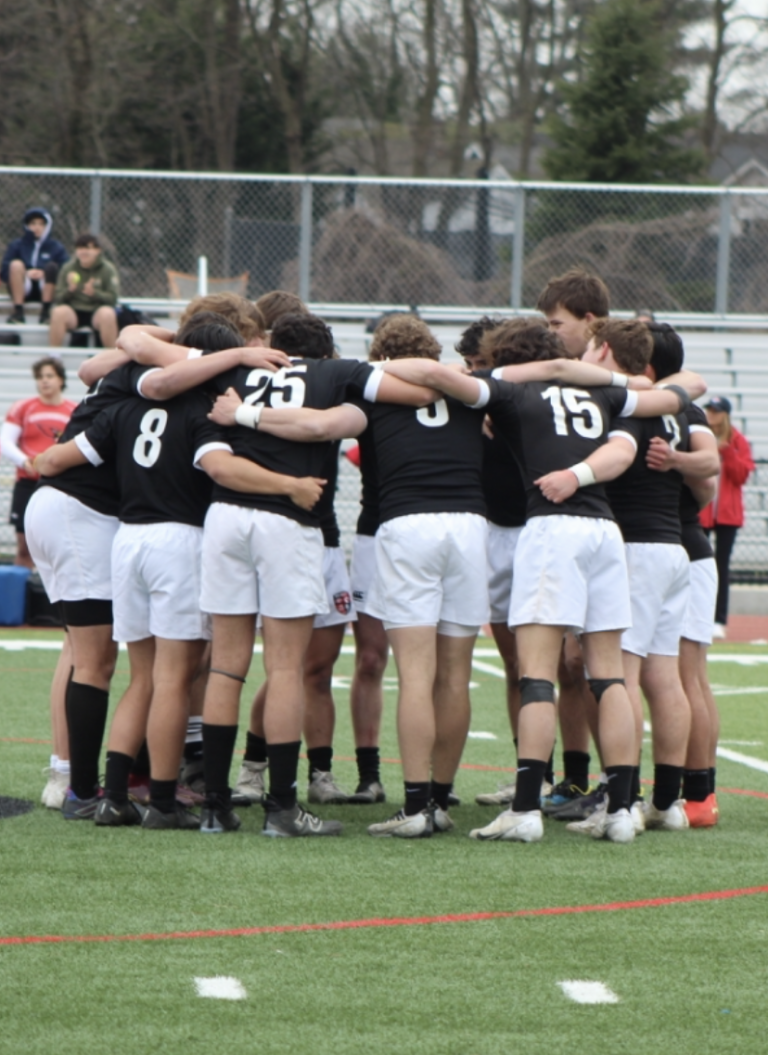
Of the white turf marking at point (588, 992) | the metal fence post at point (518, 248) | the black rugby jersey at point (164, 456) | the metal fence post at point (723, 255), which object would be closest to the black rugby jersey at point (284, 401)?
the black rugby jersey at point (164, 456)

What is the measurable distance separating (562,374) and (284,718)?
5.30 ft

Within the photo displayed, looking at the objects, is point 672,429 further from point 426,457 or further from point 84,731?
point 84,731

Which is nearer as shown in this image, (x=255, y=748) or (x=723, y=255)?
(x=255, y=748)

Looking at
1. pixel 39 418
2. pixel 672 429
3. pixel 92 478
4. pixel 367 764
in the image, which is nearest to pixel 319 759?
pixel 367 764

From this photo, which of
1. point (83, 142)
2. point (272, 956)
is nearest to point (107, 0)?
point (83, 142)

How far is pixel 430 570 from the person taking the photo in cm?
555

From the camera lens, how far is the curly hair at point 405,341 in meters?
5.80

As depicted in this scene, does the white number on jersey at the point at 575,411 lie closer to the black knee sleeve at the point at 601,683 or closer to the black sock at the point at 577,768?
the black knee sleeve at the point at 601,683

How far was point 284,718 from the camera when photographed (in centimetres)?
545

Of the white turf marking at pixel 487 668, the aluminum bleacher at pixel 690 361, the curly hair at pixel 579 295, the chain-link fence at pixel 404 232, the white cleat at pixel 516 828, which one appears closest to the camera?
the white cleat at pixel 516 828

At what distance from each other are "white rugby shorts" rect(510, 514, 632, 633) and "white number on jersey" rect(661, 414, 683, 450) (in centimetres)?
48

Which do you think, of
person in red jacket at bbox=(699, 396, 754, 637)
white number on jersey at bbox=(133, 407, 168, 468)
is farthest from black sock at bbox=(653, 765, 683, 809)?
person in red jacket at bbox=(699, 396, 754, 637)

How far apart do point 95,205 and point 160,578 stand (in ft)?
40.3

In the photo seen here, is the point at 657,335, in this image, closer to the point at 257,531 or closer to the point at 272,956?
the point at 257,531
